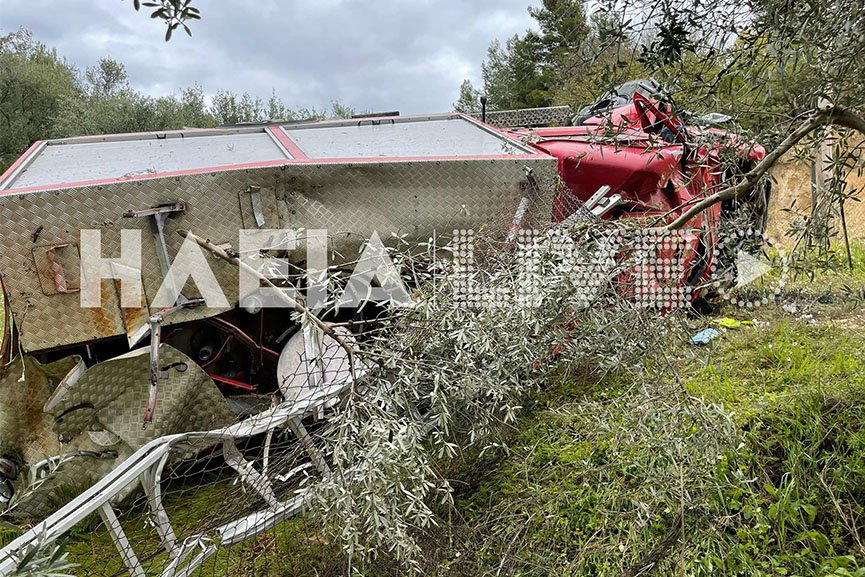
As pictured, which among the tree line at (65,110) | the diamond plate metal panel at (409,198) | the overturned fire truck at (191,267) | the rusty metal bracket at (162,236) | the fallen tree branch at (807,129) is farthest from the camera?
the tree line at (65,110)

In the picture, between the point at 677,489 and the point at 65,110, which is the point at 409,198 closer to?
the point at 677,489

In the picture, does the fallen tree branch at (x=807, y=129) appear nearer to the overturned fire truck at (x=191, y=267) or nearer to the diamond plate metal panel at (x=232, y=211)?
the overturned fire truck at (x=191, y=267)

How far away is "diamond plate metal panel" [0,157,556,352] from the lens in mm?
3002

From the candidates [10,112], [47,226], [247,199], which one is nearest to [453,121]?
[247,199]

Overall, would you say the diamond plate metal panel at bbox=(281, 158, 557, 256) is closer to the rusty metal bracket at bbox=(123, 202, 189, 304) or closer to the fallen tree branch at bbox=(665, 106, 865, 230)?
the rusty metal bracket at bbox=(123, 202, 189, 304)

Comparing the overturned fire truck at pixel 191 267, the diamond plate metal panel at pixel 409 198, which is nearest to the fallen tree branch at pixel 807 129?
the overturned fire truck at pixel 191 267

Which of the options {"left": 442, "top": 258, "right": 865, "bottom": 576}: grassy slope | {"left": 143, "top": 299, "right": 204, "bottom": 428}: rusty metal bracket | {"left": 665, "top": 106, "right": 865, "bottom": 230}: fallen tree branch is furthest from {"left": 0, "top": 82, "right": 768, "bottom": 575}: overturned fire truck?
{"left": 442, "top": 258, "right": 865, "bottom": 576}: grassy slope

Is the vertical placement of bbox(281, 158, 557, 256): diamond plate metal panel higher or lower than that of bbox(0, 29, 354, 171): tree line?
lower

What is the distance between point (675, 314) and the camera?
317cm

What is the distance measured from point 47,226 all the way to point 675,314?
3.19 metres

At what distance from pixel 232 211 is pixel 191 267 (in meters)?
0.38

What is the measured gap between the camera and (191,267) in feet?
10.8

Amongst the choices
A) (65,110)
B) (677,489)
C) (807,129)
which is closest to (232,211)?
(677,489)

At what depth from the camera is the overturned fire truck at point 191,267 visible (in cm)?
293
